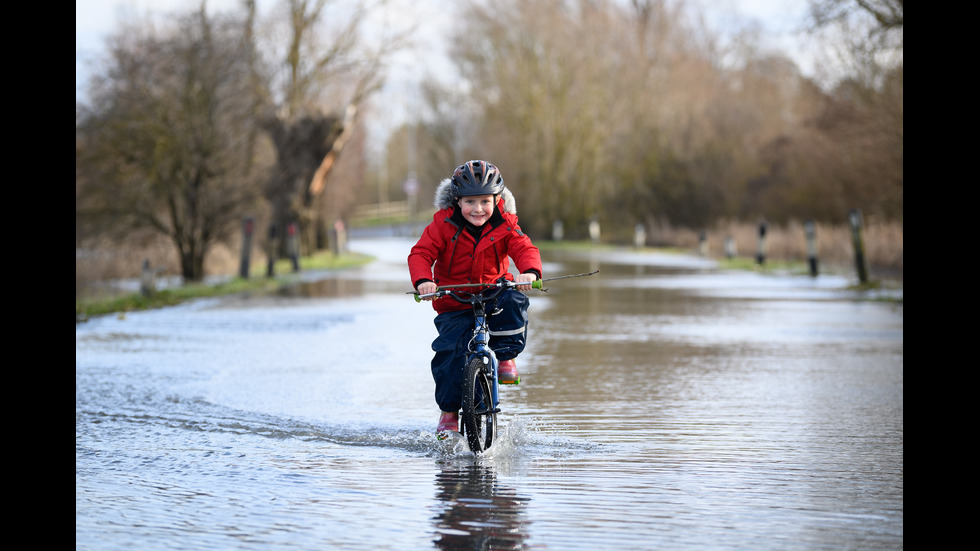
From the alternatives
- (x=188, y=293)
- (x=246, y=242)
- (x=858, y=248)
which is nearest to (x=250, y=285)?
(x=246, y=242)

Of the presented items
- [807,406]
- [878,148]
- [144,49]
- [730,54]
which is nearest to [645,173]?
[730,54]

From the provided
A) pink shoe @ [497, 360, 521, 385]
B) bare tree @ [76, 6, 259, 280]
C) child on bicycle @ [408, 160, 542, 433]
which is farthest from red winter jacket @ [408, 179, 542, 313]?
bare tree @ [76, 6, 259, 280]

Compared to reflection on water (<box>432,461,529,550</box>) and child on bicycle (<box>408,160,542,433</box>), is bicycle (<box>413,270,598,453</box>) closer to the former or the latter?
child on bicycle (<box>408,160,542,433</box>)

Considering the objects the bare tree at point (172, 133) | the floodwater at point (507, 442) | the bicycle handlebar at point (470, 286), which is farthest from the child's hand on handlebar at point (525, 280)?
the bare tree at point (172, 133)

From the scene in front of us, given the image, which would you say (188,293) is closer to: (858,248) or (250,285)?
(250,285)

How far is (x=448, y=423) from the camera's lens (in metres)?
7.52

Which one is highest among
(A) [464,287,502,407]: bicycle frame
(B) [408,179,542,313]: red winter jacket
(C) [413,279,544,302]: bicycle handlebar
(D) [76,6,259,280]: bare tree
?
(D) [76,6,259,280]: bare tree

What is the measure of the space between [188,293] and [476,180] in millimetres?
14509

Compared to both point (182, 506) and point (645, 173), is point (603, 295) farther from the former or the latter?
point (645, 173)

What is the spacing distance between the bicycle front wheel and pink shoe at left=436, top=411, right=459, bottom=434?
0.57 feet

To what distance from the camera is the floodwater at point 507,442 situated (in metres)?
5.57

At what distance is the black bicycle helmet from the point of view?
23.6 ft

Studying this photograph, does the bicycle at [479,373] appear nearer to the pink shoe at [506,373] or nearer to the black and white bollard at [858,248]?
the pink shoe at [506,373]
